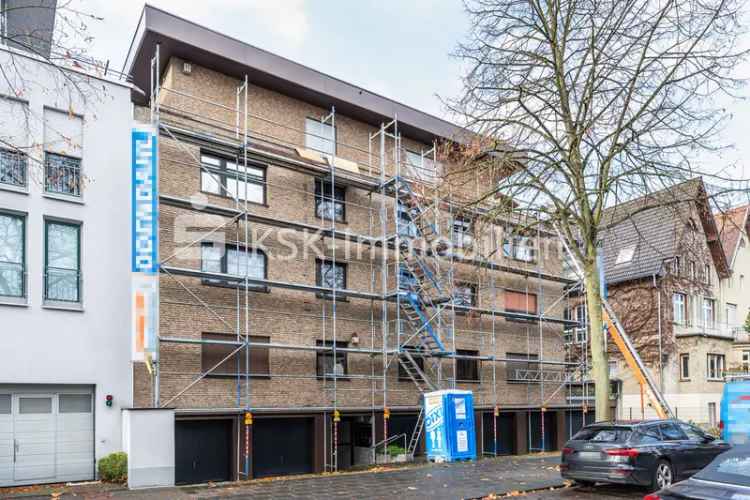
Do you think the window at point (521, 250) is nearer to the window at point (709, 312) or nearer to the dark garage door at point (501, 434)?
the dark garage door at point (501, 434)

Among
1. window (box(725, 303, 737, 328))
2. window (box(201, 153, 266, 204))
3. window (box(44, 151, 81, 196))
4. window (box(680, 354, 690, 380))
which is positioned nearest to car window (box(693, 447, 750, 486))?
window (box(201, 153, 266, 204))

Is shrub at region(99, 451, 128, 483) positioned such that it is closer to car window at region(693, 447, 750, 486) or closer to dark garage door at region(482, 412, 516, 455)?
dark garage door at region(482, 412, 516, 455)

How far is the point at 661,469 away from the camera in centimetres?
1266

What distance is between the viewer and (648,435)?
12883 mm

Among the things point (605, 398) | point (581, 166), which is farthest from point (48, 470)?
point (581, 166)

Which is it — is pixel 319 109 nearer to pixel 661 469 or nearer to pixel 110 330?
pixel 110 330

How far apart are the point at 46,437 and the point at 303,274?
25.1ft

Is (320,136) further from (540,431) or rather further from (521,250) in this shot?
(540,431)

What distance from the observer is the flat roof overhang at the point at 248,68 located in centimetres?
1819

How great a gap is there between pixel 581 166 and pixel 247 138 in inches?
347

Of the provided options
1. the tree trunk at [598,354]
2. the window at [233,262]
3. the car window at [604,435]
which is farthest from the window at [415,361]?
the car window at [604,435]

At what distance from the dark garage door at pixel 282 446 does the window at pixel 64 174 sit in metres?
7.29

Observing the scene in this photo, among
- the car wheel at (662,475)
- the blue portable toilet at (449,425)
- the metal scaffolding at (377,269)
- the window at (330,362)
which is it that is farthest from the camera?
the window at (330,362)

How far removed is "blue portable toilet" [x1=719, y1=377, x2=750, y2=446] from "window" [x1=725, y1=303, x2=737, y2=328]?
21829mm
